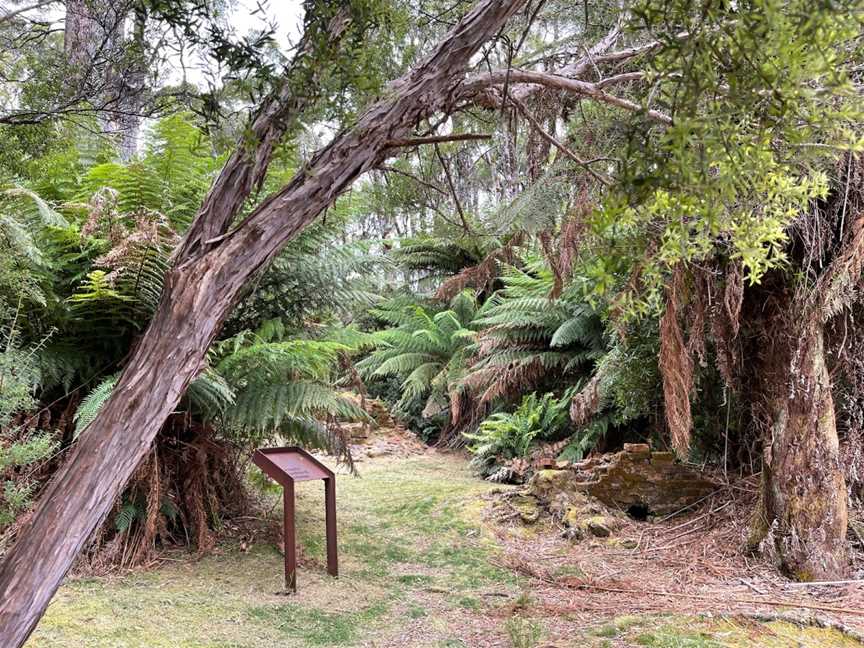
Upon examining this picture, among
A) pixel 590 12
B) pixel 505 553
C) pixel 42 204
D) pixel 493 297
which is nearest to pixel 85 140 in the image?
pixel 42 204

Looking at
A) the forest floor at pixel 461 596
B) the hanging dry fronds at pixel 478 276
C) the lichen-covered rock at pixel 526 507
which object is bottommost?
the forest floor at pixel 461 596

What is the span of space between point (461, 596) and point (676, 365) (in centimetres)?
159

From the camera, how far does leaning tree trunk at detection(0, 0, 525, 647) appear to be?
1198 mm

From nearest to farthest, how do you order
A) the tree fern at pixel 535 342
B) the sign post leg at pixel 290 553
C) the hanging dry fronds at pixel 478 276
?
1. the sign post leg at pixel 290 553
2. the tree fern at pixel 535 342
3. the hanging dry fronds at pixel 478 276

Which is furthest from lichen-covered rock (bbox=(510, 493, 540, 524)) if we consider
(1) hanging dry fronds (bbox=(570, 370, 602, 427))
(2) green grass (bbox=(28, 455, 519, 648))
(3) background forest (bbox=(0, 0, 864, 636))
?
(3) background forest (bbox=(0, 0, 864, 636))

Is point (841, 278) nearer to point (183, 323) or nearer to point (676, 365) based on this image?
point (676, 365)

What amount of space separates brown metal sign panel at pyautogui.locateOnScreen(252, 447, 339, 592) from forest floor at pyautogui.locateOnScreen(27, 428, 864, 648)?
0.35 feet

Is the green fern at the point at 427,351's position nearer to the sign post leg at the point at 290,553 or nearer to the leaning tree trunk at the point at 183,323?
the sign post leg at the point at 290,553

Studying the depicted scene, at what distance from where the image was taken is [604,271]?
1.13m

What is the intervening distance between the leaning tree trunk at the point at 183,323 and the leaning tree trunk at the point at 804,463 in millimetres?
2464

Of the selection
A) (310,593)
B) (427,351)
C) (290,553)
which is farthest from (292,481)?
(427,351)

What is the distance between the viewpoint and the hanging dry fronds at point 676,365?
325cm

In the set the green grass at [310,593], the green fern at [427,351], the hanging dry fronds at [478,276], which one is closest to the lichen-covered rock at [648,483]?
the green grass at [310,593]

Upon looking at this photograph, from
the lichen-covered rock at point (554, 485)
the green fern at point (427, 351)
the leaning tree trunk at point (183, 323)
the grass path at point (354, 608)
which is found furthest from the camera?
the green fern at point (427, 351)
